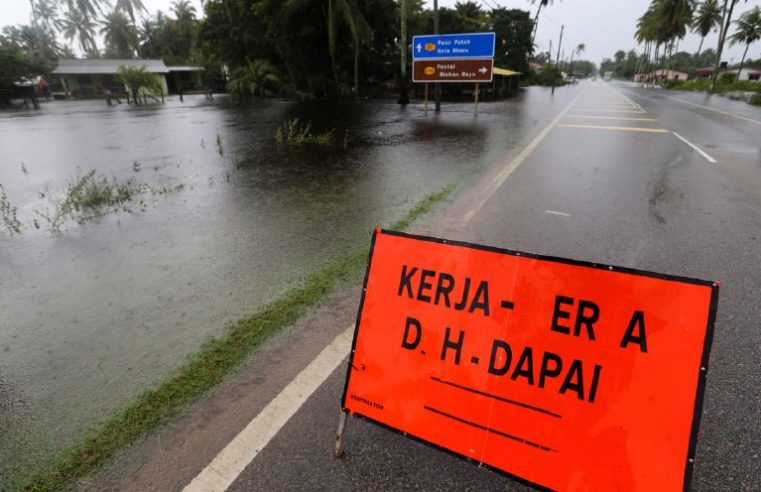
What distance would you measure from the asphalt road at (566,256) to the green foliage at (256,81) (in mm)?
29373

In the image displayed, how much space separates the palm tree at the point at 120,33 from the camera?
228 ft

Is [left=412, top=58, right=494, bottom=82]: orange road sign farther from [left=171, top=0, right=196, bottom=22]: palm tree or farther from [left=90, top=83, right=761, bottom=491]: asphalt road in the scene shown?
[left=171, top=0, right=196, bottom=22]: palm tree

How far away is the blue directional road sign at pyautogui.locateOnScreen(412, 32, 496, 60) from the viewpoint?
57.1ft

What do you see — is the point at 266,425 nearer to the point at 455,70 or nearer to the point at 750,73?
the point at 455,70

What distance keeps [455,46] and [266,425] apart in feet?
62.0

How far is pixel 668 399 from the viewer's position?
1.69 meters

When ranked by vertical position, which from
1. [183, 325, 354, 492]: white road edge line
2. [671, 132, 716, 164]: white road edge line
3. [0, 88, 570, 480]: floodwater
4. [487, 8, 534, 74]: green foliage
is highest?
[487, 8, 534, 74]: green foliage

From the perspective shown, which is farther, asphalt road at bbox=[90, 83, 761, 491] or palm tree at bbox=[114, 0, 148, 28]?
palm tree at bbox=[114, 0, 148, 28]

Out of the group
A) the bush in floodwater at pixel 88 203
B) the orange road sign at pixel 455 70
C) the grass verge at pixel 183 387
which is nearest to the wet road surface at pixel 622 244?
the grass verge at pixel 183 387

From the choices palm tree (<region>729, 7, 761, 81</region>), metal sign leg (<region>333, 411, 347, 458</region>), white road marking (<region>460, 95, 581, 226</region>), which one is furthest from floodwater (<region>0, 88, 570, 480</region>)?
palm tree (<region>729, 7, 761, 81</region>)

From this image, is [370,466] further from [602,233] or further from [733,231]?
[733,231]

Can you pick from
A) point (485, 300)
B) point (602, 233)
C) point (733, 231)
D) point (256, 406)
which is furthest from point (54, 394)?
point (733, 231)

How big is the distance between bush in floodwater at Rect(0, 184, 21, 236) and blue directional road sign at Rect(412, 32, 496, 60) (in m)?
16.2

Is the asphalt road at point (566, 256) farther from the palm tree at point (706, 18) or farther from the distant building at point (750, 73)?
the distant building at point (750, 73)
